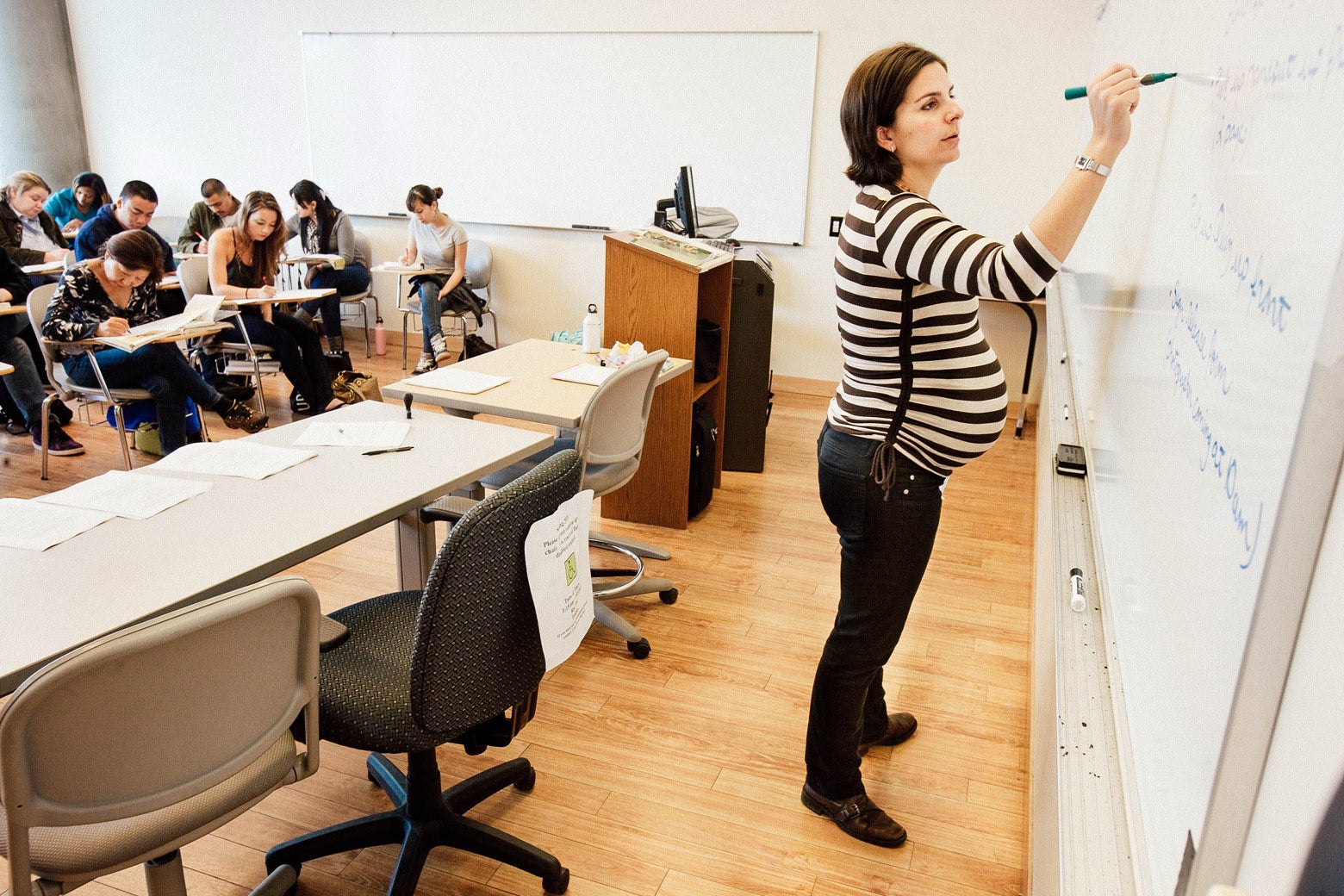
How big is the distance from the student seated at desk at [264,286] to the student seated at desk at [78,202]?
2.02 meters

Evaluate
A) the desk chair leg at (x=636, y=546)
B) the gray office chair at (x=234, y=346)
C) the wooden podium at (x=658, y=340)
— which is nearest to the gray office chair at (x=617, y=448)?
the desk chair leg at (x=636, y=546)

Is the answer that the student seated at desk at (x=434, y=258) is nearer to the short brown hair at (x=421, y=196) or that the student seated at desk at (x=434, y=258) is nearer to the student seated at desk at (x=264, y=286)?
the short brown hair at (x=421, y=196)

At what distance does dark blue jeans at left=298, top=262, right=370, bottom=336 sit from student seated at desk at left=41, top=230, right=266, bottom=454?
1.97 meters

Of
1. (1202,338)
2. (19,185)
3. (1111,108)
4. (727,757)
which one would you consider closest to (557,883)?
(727,757)

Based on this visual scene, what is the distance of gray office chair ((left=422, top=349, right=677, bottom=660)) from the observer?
2.50 m

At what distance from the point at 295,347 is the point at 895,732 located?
3.91 m

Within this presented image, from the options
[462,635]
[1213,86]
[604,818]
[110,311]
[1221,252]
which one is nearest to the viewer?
[1221,252]

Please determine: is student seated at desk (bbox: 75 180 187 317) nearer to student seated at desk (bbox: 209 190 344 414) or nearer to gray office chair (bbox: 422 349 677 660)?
student seated at desk (bbox: 209 190 344 414)

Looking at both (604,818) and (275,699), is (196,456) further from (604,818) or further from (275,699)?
(604,818)

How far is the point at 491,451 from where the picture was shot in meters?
2.11

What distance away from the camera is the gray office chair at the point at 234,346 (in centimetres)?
461

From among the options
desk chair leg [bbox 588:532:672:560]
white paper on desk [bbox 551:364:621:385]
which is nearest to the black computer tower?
desk chair leg [bbox 588:532:672:560]

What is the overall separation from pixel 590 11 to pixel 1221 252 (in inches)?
221

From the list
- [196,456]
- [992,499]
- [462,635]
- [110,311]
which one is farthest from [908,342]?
[110,311]
